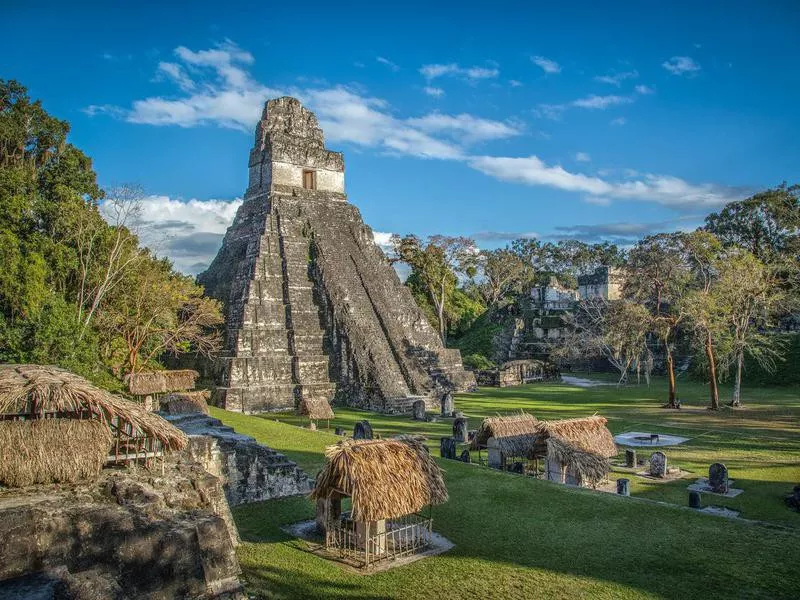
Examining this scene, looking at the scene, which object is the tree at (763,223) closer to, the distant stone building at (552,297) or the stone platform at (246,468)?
the distant stone building at (552,297)

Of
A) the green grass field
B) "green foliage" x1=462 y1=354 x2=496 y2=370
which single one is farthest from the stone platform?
"green foliage" x1=462 y1=354 x2=496 y2=370

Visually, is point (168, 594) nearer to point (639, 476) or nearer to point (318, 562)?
point (318, 562)

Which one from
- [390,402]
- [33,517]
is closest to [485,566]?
[33,517]

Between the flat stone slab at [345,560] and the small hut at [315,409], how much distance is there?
24.5ft

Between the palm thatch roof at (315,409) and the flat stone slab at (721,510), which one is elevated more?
the palm thatch roof at (315,409)

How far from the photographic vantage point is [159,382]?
61.1 feet

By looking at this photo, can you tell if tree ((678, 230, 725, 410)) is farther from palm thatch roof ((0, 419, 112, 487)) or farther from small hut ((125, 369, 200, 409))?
palm thatch roof ((0, 419, 112, 487))

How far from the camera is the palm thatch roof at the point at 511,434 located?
13.1m

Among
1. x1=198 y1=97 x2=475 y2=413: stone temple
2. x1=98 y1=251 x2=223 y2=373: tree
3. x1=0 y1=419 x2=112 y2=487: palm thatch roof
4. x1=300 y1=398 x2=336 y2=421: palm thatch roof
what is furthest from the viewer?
x1=198 y1=97 x2=475 y2=413: stone temple

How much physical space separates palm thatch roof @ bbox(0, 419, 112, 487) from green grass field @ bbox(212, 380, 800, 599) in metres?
2.36

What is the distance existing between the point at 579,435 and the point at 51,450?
963cm

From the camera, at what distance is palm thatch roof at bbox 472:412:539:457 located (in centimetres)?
1309

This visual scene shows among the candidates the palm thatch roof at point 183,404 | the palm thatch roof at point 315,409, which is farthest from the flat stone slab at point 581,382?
the palm thatch roof at point 183,404

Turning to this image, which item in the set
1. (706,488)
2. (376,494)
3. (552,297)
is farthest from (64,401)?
(552,297)
